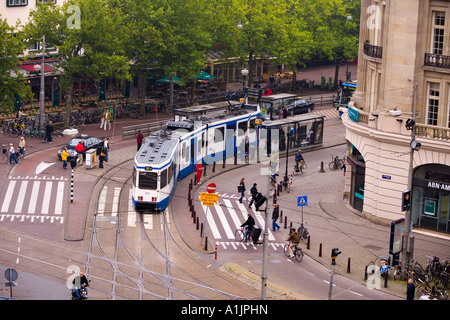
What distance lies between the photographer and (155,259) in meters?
44.5

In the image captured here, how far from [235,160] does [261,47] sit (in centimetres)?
2712

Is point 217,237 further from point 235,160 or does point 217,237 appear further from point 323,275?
point 235,160

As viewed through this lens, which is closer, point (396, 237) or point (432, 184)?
point (396, 237)

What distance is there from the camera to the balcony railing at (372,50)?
173 ft

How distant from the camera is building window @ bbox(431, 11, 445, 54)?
49.4 m

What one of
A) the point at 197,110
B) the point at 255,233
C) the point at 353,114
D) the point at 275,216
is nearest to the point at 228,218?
the point at 275,216

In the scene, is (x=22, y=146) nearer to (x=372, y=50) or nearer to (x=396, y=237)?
(x=372, y=50)

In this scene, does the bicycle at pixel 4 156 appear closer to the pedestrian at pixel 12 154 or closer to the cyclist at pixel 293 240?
the pedestrian at pixel 12 154

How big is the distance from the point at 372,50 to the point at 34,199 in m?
23.4

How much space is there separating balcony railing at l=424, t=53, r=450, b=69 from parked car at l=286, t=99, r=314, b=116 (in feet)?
114

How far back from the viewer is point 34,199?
177 feet

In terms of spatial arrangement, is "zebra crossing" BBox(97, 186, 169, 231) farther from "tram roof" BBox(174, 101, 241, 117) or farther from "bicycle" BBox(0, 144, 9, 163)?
"tram roof" BBox(174, 101, 241, 117)

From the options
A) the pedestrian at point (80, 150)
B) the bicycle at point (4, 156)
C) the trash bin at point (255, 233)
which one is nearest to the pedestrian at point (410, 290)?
the trash bin at point (255, 233)

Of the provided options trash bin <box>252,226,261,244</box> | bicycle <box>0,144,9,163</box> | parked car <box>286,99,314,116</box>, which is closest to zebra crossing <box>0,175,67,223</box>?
bicycle <box>0,144,9,163</box>
